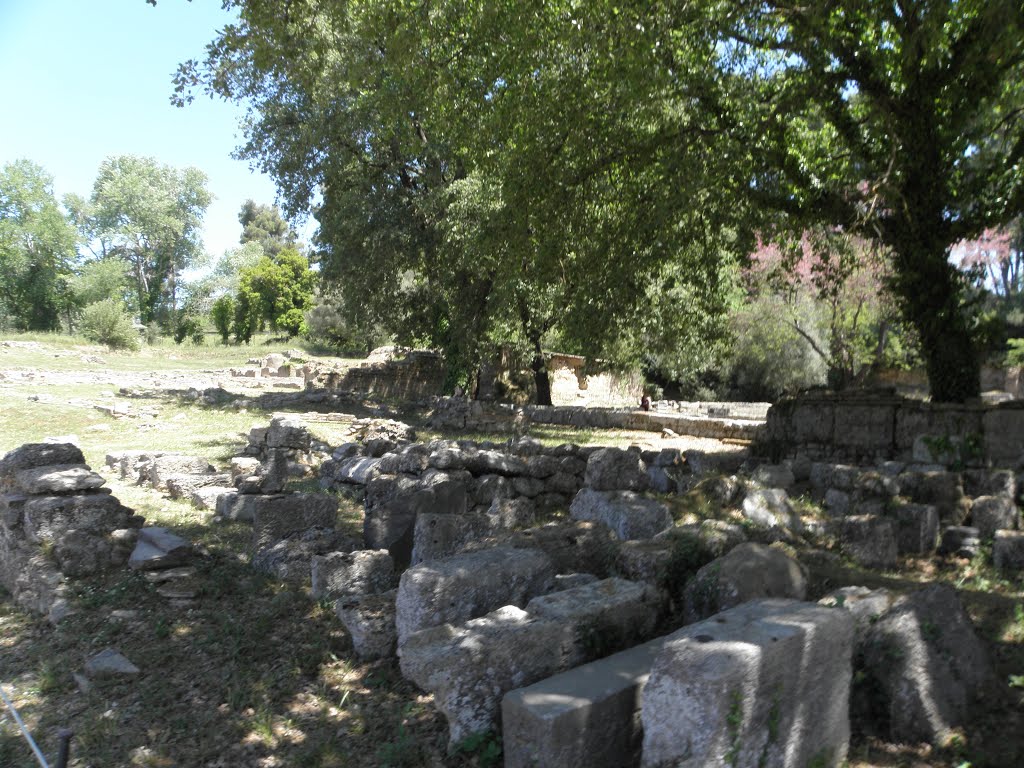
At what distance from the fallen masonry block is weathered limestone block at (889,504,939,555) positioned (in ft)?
20.7

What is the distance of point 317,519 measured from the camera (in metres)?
7.98

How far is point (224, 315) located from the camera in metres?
53.2

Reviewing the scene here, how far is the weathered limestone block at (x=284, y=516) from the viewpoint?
7512mm

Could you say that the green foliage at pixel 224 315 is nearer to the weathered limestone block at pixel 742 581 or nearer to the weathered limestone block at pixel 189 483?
the weathered limestone block at pixel 189 483

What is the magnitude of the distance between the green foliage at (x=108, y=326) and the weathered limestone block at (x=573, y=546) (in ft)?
136

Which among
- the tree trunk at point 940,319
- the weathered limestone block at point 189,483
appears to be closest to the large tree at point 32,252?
the weathered limestone block at point 189,483

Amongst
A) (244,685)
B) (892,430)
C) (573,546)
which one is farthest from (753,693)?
(892,430)

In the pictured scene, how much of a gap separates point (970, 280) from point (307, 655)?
1093cm

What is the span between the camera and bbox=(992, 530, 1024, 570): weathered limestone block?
7938 millimetres

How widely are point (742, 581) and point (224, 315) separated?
174ft

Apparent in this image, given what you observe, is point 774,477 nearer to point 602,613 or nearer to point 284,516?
point 284,516

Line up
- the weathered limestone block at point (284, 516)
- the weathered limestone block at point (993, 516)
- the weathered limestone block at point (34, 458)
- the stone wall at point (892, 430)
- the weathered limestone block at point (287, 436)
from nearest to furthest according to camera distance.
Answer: the weathered limestone block at point (284, 516) < the weathered limestone block at point (34, 458) < the weathered limestone block at point (993, 516) < the stone wall at point (892, 430) < the weathered limestone block at point (287, 436)

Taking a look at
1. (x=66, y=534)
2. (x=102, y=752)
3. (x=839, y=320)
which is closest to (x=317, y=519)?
(x=66, y=534)

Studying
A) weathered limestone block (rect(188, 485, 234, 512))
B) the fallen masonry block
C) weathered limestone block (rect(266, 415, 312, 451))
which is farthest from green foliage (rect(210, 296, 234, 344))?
the fallen masonry block
